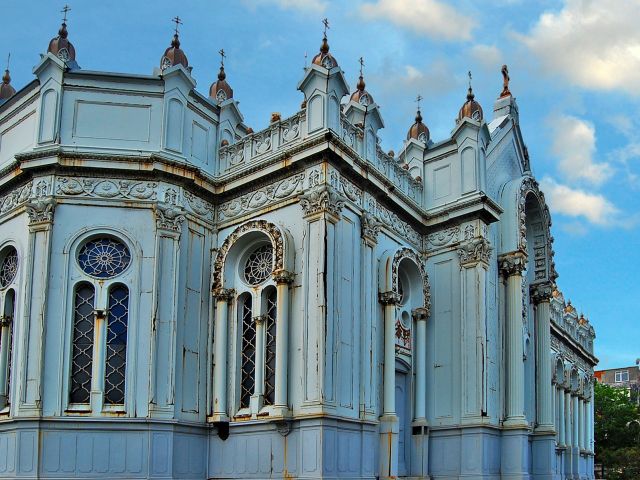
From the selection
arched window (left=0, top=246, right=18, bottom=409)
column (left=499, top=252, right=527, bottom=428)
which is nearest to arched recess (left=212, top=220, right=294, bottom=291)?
arched window (left=0, top=246, right=18, bottom=409)

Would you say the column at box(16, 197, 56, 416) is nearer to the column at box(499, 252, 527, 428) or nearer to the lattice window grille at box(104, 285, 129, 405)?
the lattice window grille at box(104, 285, 129, 405)

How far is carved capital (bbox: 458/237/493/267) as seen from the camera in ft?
78.3

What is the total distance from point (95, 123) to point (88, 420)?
7.27 meters

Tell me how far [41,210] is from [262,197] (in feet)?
17.4

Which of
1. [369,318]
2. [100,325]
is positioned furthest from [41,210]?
[369,318]

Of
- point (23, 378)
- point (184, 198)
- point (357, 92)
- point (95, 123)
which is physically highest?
point (357, 92)

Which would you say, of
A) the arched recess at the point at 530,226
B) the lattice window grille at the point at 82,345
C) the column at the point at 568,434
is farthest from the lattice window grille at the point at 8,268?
the column at the point at 568,434

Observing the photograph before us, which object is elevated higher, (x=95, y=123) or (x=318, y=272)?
(x=95, y=123)

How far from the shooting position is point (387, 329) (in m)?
22.1

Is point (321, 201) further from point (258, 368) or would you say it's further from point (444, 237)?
point (444, 237)

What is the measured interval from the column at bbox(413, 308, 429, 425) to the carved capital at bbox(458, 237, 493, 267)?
184cm

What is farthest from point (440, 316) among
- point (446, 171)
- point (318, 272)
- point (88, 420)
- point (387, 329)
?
point (88, 420)

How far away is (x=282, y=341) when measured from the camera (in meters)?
19.5

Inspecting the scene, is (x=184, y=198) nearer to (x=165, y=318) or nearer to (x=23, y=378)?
(x=165, y=318)
